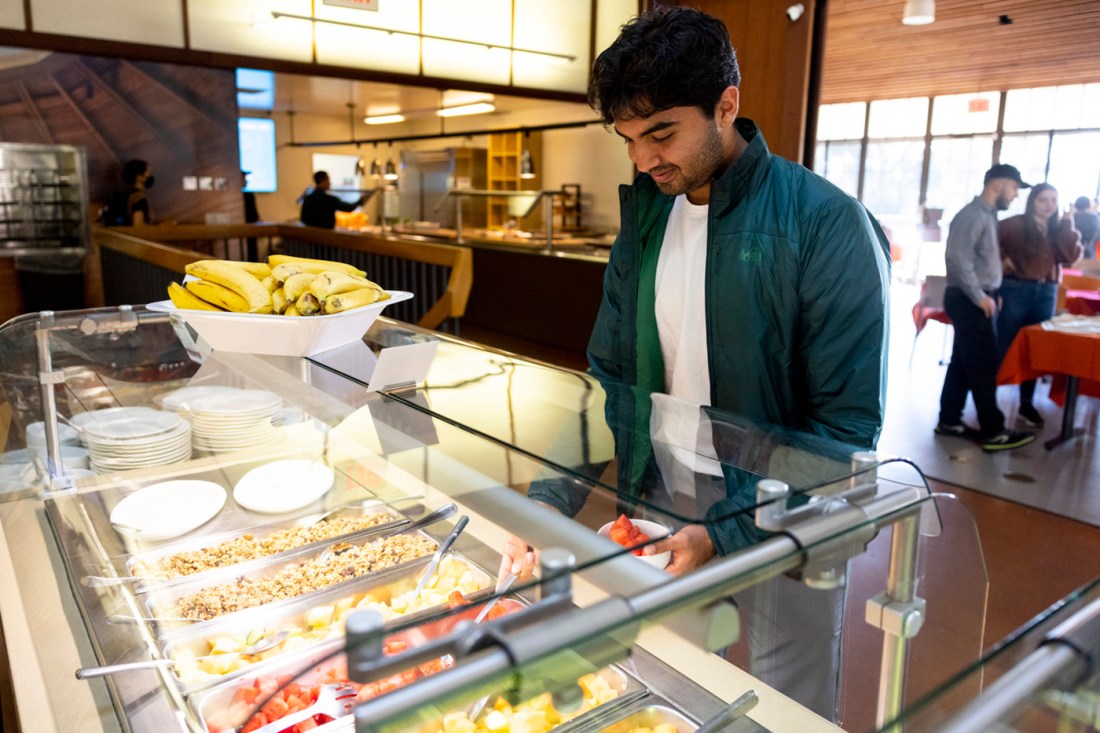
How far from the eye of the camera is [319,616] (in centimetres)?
124

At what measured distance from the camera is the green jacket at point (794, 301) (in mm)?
1337

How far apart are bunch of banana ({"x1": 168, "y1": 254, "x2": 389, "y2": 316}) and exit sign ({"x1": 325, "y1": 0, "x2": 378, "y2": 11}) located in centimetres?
456

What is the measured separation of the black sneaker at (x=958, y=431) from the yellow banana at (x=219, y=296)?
4.48m

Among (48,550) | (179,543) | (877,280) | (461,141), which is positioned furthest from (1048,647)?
(461,141)

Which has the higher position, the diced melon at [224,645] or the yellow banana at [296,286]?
the yellow banana at [296,286]

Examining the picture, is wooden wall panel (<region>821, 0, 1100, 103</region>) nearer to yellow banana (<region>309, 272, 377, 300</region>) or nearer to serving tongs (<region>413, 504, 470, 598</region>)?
yellow banana (<region>309, 272, 377, 300</region>)

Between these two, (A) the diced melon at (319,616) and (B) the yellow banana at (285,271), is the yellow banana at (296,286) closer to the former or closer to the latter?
(B) the yellow banana at (285,271)

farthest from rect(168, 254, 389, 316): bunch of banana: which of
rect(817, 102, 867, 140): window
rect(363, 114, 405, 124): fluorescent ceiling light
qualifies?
rect(363, 114, 405, 124): fluorescent ceiling light

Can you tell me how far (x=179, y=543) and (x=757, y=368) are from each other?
41.1 inches

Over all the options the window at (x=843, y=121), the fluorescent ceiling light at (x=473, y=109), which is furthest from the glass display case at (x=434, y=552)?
the fluorescent ceiling light at (x=473, y=109)

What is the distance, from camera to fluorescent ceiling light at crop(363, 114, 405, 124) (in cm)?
1349

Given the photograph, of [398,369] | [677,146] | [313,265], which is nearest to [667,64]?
[677,146]

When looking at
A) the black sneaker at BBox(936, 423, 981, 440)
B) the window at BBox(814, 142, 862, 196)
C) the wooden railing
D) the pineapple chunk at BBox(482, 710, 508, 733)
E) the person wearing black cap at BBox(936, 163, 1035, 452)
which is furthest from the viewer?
the window at BBox(814, 142, 862, 196)

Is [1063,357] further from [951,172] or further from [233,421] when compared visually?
[233,421]
